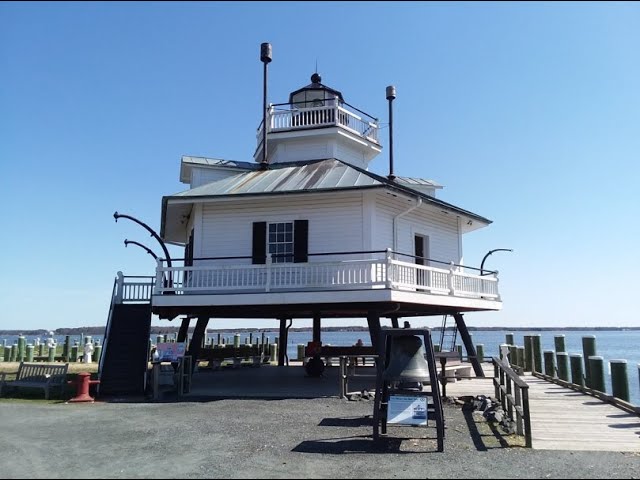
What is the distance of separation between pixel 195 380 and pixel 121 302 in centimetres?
358

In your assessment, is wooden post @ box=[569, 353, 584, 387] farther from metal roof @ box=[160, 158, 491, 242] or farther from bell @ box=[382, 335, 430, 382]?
bell @ box=[382, 335, 430, 382]

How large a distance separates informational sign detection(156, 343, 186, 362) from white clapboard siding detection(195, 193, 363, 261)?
11.4 ft

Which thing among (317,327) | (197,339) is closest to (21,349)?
(317,327)

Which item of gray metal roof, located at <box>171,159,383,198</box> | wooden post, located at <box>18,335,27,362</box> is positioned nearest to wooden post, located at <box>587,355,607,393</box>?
gray metal roof, located at <box>171,159,383,198</box>

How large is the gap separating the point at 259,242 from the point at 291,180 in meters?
2.34

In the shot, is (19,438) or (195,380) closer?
(19,438)

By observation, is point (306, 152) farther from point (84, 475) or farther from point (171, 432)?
point (84, 475)

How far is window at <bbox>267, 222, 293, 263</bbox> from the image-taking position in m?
18.2

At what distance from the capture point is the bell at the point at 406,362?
10.0 meters

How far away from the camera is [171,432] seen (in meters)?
10.5

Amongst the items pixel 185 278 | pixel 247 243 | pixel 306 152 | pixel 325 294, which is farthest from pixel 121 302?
pixel 306 152

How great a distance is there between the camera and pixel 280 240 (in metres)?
18.4

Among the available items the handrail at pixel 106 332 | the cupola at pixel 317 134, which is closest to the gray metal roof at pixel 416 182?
the cupola at pixel 317 134

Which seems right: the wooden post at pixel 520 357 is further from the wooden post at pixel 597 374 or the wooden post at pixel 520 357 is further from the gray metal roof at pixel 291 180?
the gray metal roof at pixel 291 180
